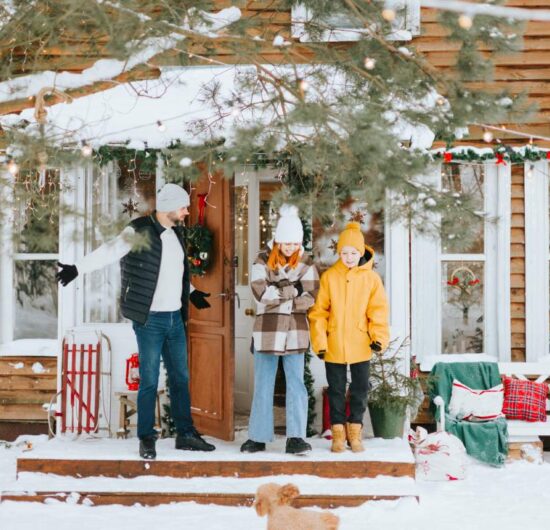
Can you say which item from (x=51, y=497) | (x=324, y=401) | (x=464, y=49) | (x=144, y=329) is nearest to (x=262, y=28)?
(x=464, y=49)

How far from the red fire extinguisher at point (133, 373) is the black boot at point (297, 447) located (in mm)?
1668

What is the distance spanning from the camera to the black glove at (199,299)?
264 inches

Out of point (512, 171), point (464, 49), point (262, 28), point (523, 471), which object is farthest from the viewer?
point (512, 171)

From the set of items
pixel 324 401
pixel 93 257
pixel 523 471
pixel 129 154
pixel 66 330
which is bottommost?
pixel 523 471

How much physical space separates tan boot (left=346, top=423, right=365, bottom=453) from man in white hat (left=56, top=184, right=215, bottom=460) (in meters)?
1.00

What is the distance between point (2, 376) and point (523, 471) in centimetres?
478

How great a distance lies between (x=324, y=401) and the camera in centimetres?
718

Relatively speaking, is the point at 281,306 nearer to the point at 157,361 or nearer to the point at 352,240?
the point at 352,240

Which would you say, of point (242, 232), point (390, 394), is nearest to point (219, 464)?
point (390, 394)

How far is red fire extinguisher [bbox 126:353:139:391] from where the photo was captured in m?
7.33

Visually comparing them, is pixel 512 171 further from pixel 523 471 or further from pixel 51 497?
pixel 51 497

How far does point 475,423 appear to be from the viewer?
7.39 m

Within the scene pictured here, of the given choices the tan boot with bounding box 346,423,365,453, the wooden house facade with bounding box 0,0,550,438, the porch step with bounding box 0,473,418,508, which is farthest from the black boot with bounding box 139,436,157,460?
the wooden house facade with bounding box 0,0,550,438

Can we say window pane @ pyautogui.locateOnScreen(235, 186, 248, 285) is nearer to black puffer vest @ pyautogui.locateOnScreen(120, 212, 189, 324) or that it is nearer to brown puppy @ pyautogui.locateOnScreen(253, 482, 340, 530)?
black puffer vest @ pyautogui.locateOnScreen(120, 212, 189, 324)
